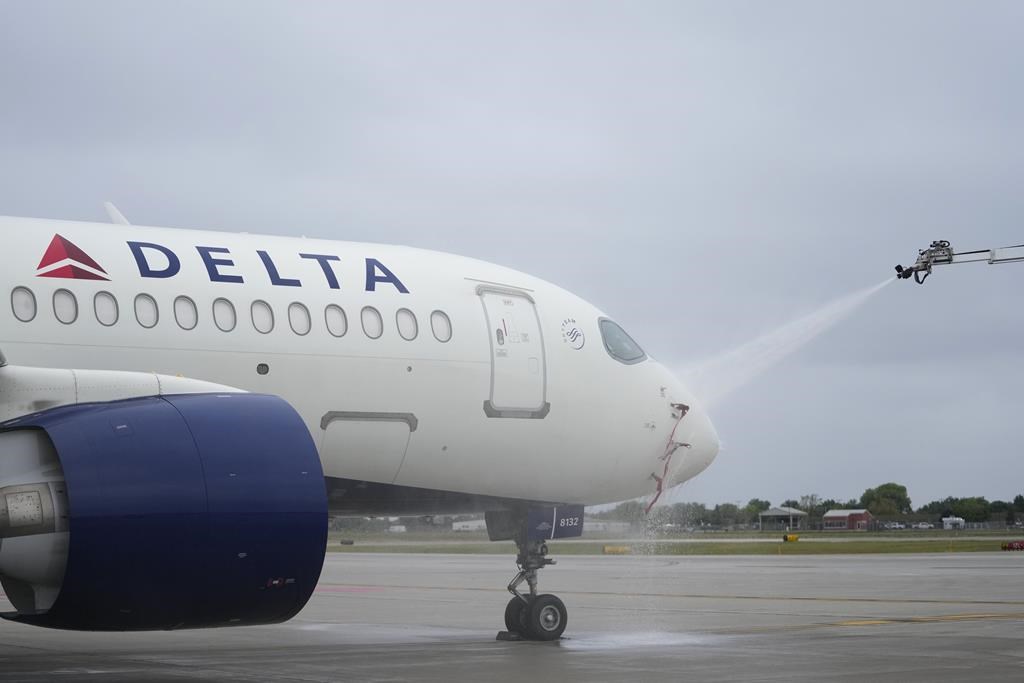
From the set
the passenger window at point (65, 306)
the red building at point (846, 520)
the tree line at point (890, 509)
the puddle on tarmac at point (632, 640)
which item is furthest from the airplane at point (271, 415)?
the red building at point (846, 520)

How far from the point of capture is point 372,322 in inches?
553

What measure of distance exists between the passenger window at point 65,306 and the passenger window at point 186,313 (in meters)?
0.93

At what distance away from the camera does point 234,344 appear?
41.7 ft

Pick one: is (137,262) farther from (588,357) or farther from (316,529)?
(588,357)

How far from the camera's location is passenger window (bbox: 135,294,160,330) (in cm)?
1223

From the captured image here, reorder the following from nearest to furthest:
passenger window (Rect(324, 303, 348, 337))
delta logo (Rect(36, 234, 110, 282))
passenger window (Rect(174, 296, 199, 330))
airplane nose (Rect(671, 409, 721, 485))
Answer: delta logo (Rect(36, 234, 110, 282)), passenger window (Rect(174, 296, 199, 330)), passenger window (Rect(324, 303, 348, 337)), airplane nose (Rect(671, 409, 721, 485))

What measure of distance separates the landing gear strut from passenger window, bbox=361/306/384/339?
3480 mm

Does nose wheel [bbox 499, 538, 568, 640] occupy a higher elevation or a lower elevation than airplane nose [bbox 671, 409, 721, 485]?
lower

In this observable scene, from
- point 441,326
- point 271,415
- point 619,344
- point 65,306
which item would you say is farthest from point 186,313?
point 619,344

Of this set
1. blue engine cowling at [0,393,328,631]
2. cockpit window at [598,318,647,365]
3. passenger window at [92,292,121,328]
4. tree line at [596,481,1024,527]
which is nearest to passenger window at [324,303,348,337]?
passenger window at [92,292,121,328]

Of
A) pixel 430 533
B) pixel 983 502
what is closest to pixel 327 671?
pixel 430 533

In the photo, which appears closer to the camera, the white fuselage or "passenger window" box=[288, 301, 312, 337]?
the white fuselage

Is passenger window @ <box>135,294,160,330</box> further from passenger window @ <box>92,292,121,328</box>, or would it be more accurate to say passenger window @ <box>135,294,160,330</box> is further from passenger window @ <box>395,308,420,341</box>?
passenger window @ <box>395,308,420,341</box>

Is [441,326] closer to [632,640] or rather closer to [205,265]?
[205,265]
